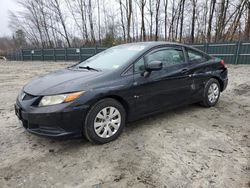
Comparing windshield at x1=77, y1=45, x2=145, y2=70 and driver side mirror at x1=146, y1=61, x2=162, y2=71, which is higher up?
windshield at x1=77, y1=45, x2=145, y2=70

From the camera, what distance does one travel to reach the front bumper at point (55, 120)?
2.41 metres

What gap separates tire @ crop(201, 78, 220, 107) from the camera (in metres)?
4.10

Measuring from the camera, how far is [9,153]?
266 centimetres

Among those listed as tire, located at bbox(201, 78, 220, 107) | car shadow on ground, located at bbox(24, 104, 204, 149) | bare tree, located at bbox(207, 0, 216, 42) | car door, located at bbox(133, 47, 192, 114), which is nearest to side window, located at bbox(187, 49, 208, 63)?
car door, located at bbox(133, 47, 192, 114)

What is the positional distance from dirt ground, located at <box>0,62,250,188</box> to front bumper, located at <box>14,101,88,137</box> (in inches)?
12.4

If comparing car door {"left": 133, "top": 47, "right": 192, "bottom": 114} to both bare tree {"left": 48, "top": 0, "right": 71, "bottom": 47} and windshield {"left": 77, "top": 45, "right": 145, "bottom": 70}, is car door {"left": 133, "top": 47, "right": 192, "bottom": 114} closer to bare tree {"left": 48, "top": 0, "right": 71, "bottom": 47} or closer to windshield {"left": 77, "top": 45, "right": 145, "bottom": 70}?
windshield {"left": 77, "top": 45, "right": 145, "bottom": 70}

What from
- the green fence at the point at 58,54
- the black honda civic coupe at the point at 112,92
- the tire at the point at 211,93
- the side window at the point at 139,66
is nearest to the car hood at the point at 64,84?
the black honda civic coupe at the point at 112,92

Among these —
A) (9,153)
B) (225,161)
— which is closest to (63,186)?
(9,153)

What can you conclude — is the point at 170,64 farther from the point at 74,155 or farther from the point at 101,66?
the point at 74,155

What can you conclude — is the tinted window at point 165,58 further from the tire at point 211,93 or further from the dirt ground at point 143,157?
the dirt ground at point 143,157

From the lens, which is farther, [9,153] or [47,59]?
[47,59]

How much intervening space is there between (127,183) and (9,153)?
5.65ft

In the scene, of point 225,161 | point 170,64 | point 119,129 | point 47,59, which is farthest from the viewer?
point 47,59

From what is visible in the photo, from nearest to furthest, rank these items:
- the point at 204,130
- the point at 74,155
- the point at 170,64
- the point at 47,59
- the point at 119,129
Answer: the point at 74,155
the point at 119,129
the point at 204,130
the point at 170,64
the point at 47,59
